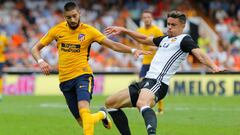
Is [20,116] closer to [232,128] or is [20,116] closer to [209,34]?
[232,128]

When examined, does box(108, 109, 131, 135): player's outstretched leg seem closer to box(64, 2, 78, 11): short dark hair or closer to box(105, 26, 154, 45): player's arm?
box(105, 26, 154, 45): player's arm

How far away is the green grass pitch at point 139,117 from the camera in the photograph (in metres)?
14.5

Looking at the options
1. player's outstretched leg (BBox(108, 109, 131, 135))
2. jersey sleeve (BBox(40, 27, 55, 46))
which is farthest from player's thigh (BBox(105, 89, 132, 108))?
jersey sleeve (BBox(40, 27, 55, 46))

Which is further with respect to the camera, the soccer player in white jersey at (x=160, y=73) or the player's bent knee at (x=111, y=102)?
the player's bent knee at (x=111, y=102)

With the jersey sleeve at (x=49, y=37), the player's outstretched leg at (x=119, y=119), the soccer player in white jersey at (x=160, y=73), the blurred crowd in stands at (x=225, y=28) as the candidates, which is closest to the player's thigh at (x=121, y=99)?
the soccer player in white jersey at (x=160, y=73)

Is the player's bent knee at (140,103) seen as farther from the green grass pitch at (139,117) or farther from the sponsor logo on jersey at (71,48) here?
the green grass pitch at (139,117)

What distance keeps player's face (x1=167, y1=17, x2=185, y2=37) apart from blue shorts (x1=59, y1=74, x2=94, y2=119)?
1.65 meters

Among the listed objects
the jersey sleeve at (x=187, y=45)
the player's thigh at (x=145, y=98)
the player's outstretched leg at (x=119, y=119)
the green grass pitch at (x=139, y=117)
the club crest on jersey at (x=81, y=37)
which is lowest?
the green grass pitch at (x=139, y=117)

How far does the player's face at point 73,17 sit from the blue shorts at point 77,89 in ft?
2.96

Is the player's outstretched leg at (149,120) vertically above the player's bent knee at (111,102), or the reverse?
the player's bent knee at (111,102)

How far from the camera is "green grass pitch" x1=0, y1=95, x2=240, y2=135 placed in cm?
1448

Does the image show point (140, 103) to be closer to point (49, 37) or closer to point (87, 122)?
point (87, 122)

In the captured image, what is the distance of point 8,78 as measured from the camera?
95.0 ft

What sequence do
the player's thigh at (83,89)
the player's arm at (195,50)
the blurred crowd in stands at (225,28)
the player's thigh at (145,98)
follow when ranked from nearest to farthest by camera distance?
1. the player's arm at (195,50)
2. the player's thigh at (145,98)
3. the player's thigh at (83,89)
4. the blurred crowd in stands at (225,28)
